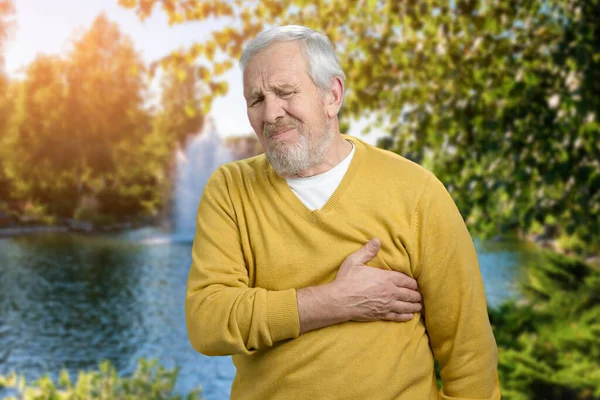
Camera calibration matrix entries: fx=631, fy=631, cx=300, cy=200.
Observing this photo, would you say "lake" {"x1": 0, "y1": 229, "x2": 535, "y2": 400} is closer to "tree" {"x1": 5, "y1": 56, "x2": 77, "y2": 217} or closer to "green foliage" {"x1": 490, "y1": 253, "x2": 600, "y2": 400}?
"tree" {"x1": 5, "y1": 56, "x2": 77, "y2": 217}

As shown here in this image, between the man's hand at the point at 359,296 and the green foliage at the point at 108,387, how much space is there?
2521 millimetres

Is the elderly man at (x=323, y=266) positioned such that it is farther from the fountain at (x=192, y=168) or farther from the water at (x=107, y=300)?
the fountain at (x=192, y=168)

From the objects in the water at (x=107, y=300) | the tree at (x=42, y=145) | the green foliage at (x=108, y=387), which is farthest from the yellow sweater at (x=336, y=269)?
the tree at (x=42, y=145)

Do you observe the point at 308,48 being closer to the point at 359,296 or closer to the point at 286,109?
the point at 286,109

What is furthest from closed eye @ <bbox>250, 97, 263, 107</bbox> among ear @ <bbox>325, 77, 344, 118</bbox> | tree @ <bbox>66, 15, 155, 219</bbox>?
tree @ <bbox>66, 15, 155, 219</bbox>

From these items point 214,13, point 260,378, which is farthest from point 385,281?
point 214,13

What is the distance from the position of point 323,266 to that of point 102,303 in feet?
28.6

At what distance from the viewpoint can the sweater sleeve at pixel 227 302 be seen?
1.02 meters

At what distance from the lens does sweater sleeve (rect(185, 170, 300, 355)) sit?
3.34ft

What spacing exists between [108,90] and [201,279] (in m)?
10.6

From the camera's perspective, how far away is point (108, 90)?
11.0 m

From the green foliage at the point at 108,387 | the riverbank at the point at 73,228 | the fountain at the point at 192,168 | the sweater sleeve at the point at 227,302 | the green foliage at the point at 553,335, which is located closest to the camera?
the sweater sleeve at the point at 227,302

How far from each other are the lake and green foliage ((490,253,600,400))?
10.2 feet

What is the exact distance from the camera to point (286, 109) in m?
1.07
